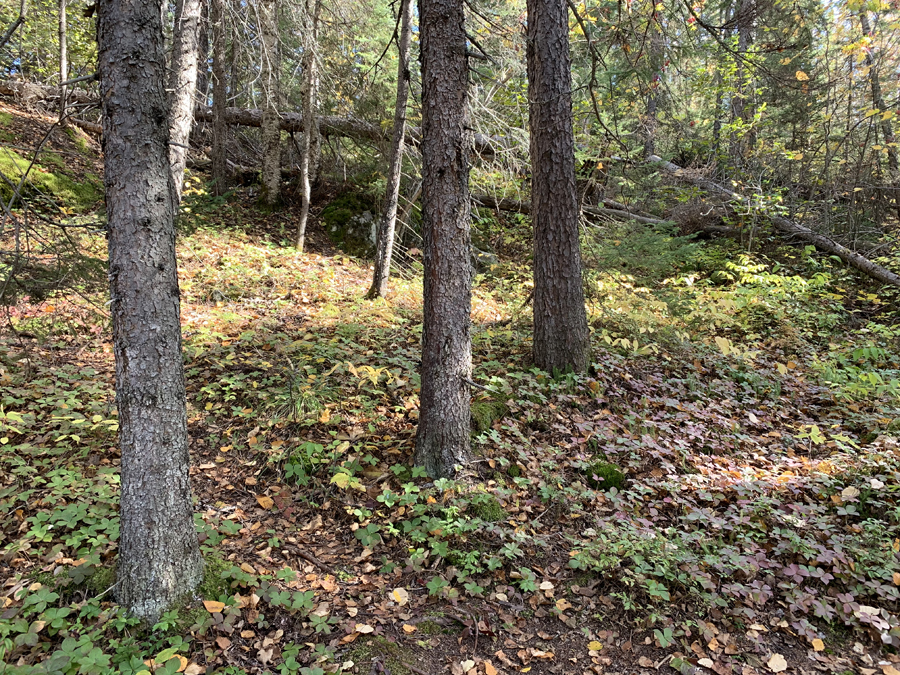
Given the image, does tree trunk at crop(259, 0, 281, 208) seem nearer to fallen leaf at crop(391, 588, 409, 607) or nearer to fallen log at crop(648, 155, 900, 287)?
fallen log at crop(648, 155, 900, 287)

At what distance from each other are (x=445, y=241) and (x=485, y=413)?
1.82 meters

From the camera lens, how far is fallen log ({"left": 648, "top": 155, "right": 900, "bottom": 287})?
31.6 feet

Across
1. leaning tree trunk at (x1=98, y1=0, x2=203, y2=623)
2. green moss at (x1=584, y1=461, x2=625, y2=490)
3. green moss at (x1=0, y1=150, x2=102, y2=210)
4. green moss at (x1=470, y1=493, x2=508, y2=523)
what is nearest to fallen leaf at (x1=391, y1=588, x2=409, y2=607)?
green moss at (x1=470, y1=493, x2=508, y2=523)

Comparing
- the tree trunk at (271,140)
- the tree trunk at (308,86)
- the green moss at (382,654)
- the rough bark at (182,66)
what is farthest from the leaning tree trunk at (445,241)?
the tree trunk at (271,140)

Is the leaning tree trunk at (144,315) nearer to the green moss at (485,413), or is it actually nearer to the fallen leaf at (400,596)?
the fallen leaf at (400,596)

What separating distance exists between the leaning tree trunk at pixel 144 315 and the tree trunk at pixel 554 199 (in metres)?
3.94

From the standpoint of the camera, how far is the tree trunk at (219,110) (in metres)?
11.0

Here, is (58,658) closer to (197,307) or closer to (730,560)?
(730,560)

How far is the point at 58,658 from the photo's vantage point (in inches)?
98.4

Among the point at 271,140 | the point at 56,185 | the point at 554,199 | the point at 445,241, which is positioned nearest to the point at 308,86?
the point at 271,140

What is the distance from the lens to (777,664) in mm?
2928

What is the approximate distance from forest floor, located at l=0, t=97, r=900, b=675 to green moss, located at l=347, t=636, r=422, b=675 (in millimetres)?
13

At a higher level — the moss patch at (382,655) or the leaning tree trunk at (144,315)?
the leaning tree trunk at (144,315)

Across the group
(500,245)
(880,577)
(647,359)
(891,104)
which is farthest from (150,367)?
(891,104)
